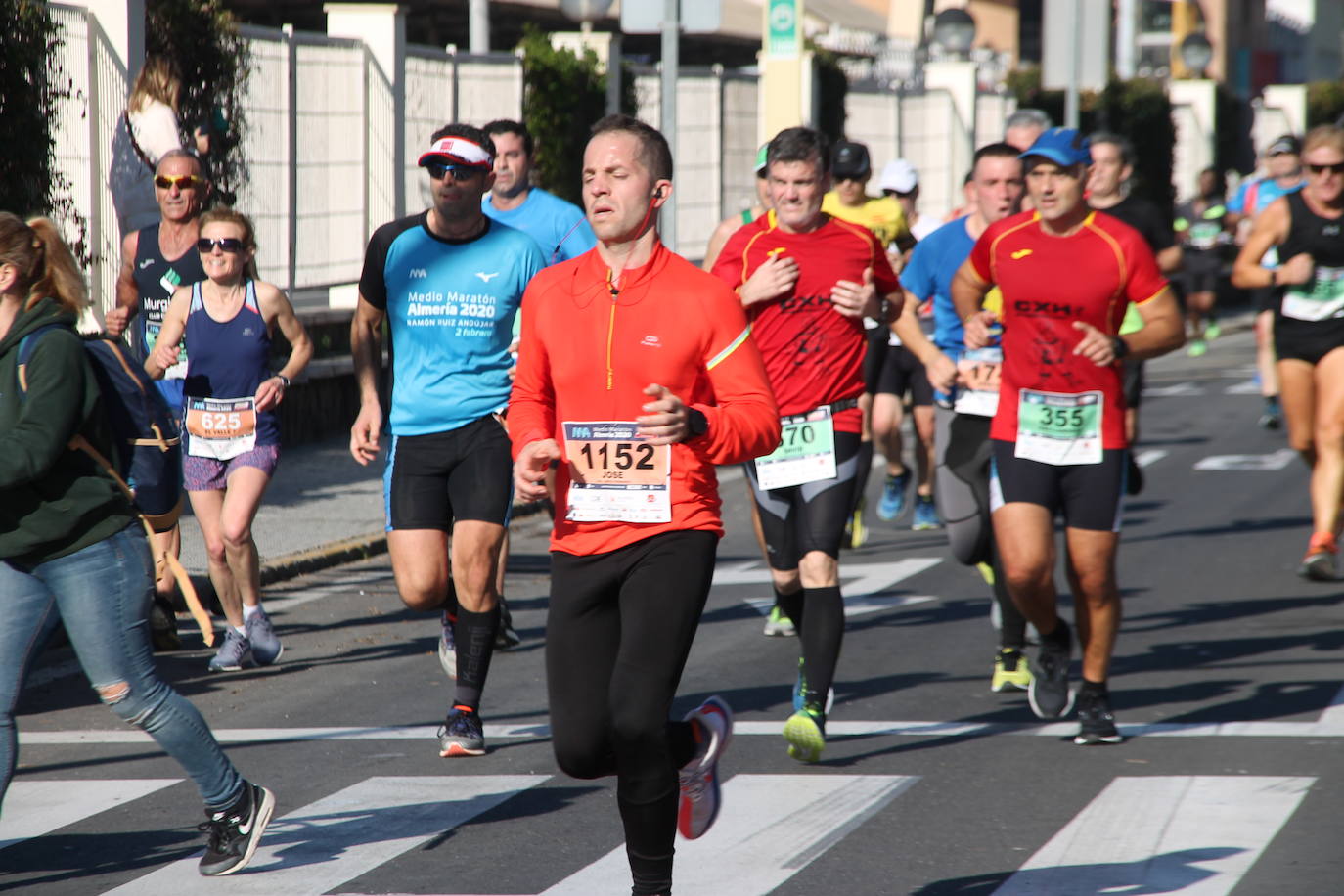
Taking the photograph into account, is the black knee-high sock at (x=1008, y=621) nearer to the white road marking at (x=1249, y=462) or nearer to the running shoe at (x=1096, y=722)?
the running shoe at (x=1096, y=722)

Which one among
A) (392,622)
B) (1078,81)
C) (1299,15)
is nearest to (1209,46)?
(1078,81)

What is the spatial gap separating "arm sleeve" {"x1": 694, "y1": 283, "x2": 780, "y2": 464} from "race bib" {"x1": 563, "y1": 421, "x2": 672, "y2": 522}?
117mm

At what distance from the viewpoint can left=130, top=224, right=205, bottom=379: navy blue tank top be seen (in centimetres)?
929

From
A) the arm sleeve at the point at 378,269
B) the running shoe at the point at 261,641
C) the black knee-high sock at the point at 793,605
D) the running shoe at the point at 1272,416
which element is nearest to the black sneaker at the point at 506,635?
the running shoe at the point at 261,641

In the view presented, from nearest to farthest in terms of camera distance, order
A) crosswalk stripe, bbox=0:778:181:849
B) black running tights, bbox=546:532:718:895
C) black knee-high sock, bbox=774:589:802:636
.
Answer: black running tights, bbox=546:532:718:895 → crosswalk stripe, bbox=0:778:181:849 → black knee-high sock, bbox=774:589:802:636

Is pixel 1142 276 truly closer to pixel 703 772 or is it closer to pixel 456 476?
pixel 456 476

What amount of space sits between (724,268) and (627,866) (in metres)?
2.66

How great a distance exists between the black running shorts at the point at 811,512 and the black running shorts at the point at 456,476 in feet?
3.03

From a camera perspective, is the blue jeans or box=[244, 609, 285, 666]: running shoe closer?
the blue jeans

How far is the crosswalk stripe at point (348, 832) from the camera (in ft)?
18.3

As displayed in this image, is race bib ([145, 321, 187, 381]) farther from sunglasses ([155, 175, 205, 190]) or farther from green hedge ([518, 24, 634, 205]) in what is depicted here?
green hedge ([518, 24, 634, 205])

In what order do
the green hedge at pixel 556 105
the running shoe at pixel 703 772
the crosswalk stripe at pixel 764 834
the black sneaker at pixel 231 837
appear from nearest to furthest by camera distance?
the running shoe at pixel 703 772 < the crosswalk stripe at pixel 764 834 < the black sneaker at pixel 231 837 < the green hedge at pixel 556 105

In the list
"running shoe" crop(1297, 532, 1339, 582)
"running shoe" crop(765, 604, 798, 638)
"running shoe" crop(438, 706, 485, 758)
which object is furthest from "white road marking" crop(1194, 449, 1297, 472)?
"running shoe" crop(438, 706, 485, 758)

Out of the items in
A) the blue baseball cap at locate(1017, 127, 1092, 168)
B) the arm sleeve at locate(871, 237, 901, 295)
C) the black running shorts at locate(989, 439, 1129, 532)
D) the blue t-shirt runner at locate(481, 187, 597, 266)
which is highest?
the blue baseball cap at locate(1017, 127, 1092, 168)
